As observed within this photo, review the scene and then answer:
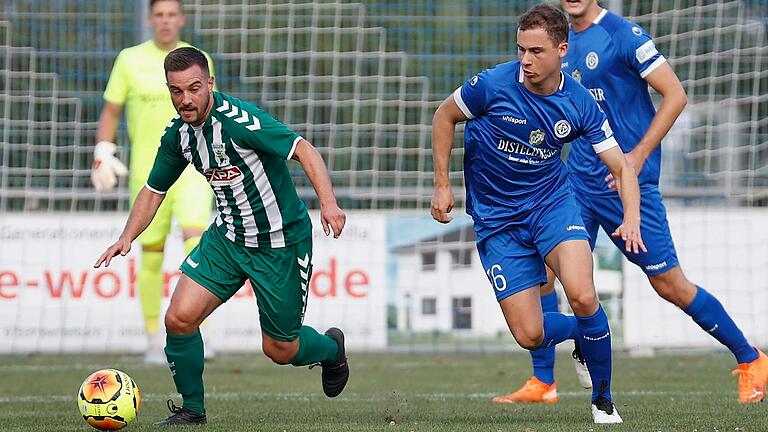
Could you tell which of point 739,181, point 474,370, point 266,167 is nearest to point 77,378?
point 474,370

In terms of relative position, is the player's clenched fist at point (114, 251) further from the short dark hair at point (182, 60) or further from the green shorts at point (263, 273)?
the short dark hair at point (182, 60)

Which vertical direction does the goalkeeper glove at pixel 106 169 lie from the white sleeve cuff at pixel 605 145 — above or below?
below

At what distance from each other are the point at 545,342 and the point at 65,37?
861 cm

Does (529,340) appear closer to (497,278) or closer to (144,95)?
(497,278)

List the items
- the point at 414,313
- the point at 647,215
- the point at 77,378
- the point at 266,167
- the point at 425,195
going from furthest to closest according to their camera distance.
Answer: the point at 425,195
the point at 414,313
the point at 77,378
the point at 647,215
the point at 266,167

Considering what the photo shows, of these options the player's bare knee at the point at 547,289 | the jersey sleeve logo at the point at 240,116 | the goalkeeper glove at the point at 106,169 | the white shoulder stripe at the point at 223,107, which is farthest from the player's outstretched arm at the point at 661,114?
the goalkeeper glove at the point at 106,169

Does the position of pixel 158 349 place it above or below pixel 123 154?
below

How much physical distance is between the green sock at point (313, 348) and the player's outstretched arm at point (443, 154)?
90 centimetres

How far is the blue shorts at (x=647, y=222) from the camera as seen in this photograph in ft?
24.2

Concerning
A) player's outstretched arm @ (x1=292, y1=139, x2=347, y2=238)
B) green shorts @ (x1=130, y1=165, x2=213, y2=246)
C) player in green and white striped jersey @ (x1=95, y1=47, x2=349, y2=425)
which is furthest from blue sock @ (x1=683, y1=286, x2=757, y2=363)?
green shorts @ (x1=130, y1=165, x2=213, y2=246)

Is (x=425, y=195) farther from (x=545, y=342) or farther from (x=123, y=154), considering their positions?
(x=545, y=342)

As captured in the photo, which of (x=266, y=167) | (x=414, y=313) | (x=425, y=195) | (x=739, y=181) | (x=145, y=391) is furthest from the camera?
(x=739, y=181)

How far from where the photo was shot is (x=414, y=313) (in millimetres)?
12344

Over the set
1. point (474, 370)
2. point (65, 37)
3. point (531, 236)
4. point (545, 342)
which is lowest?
point (474, 370)
